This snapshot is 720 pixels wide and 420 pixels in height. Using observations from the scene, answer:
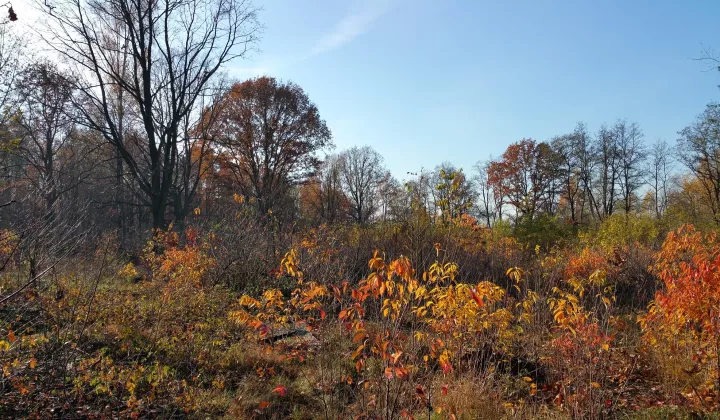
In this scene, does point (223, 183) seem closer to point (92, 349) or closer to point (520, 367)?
point (92, 349)

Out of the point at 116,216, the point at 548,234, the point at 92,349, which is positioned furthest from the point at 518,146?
the point at 92,349

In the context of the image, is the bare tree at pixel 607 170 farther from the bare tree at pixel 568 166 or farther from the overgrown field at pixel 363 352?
the overgrown field at pixel 363 352

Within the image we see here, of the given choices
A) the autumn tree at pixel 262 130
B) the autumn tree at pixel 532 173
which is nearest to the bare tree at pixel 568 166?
the autumn tree at pixel 532 173

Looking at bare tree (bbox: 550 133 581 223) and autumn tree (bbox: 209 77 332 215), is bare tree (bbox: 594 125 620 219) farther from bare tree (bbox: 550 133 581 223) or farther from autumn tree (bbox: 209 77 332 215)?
autumn tree (bbox: 209 77 332 215)

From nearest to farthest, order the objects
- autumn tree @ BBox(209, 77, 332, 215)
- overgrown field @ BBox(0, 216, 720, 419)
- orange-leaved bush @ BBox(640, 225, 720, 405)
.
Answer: overgrown field @ BBox(0, 216, 720, 419), orange-leaved bush @ BBox(640, 225, 720, 405), autumn tree @ BBox(209, 77, 332, 215)

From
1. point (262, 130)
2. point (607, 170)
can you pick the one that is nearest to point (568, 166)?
point (607, 170)

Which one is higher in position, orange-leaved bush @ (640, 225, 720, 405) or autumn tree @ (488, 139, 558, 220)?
autumn tree @ (488, 139, 558, 220)

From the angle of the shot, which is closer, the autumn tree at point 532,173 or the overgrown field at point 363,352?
the overgrown field at point 363,352

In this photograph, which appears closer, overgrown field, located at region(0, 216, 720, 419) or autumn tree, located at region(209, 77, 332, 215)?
overgrown field, located at region(0, 216, 720, 419)

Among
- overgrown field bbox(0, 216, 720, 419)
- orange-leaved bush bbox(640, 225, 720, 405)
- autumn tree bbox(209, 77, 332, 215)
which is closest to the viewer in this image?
overgrown field bbox(0, 216, 720, 419)

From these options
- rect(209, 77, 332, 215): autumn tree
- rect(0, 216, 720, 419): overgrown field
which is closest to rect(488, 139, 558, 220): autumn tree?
rect(209, 77, 332, 215): autumn tree

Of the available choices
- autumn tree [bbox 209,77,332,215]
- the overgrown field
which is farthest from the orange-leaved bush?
autumn tree [bbox 209,77,332,215]

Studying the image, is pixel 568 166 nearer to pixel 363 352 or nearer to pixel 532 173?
pixel 532 173

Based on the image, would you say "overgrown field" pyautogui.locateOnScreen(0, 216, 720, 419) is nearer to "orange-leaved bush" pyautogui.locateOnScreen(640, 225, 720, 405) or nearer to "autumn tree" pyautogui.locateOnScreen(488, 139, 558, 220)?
"orange-leaved bush" pyautogui.locateOnScreen(640, 225, 720, 405)
